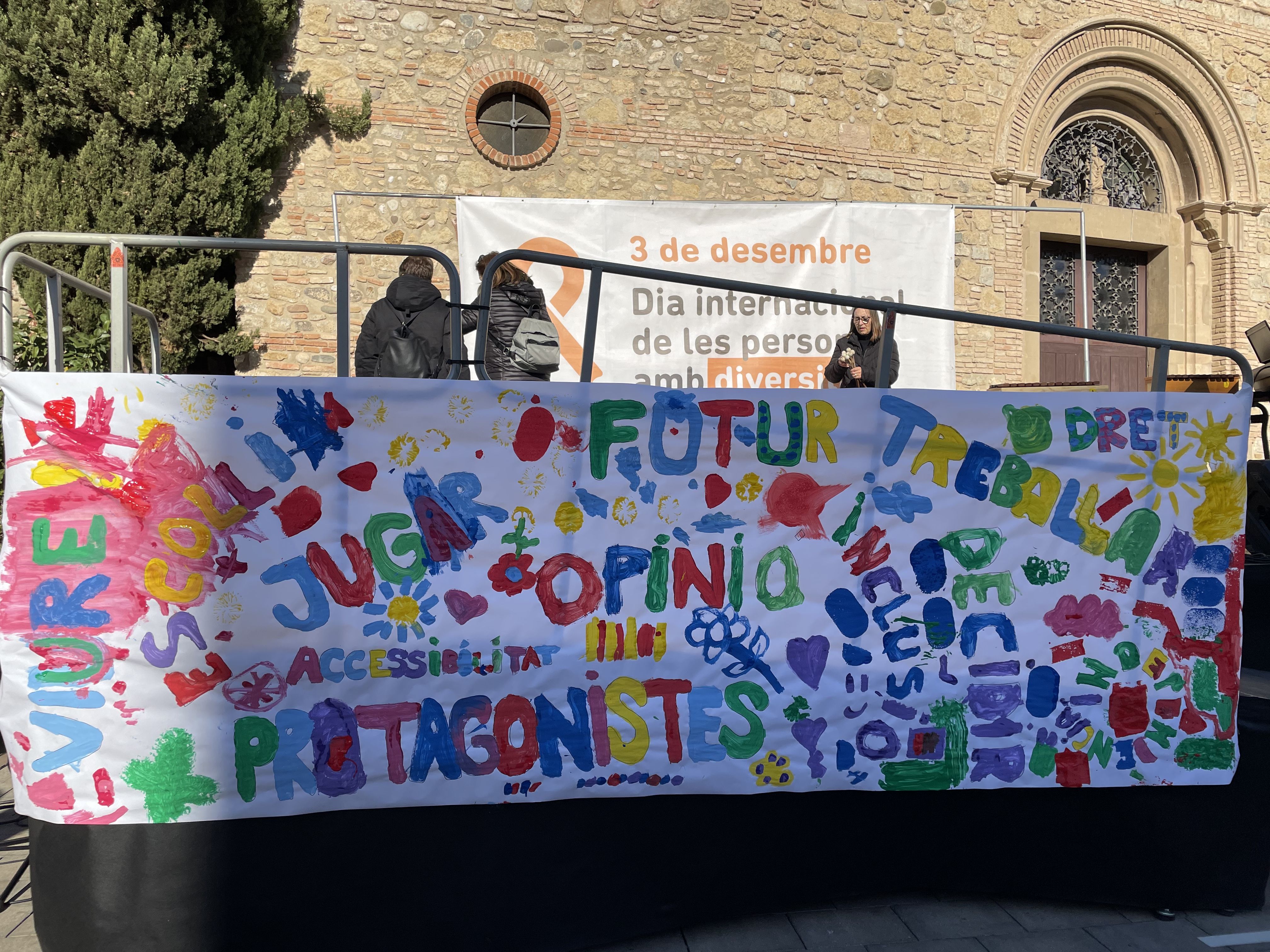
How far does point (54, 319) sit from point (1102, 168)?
13846 millimetres

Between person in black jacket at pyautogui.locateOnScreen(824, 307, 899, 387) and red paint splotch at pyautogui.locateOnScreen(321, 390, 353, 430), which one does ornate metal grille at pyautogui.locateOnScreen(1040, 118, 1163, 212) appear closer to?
person in black jacket at pyautogui.locateOnScreen(824, 307, 899, 387)

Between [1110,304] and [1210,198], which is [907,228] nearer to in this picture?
[1110,304]

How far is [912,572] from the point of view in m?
3.40

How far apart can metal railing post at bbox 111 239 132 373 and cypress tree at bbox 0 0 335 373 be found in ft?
16.2

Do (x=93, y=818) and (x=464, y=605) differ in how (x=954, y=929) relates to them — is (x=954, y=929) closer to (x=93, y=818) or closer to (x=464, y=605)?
(x=464, y=605)

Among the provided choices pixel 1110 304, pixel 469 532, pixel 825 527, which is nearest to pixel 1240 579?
pixel 825 527

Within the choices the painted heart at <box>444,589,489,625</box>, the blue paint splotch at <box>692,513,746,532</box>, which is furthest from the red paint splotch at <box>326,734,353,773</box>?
the blue paint splotch at <box>692,513,746,532</box>

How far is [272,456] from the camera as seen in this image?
2992 mm

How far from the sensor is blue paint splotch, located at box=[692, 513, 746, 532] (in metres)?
3.28

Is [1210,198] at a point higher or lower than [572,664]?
higher

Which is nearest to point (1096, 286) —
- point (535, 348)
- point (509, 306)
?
point (509, 306)

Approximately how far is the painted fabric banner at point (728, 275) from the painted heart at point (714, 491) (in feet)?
16.1

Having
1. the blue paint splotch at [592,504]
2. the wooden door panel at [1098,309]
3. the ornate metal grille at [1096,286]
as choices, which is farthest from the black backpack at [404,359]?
the ornate metal grille at [1096,286]

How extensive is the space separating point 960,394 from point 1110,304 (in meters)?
12.0
